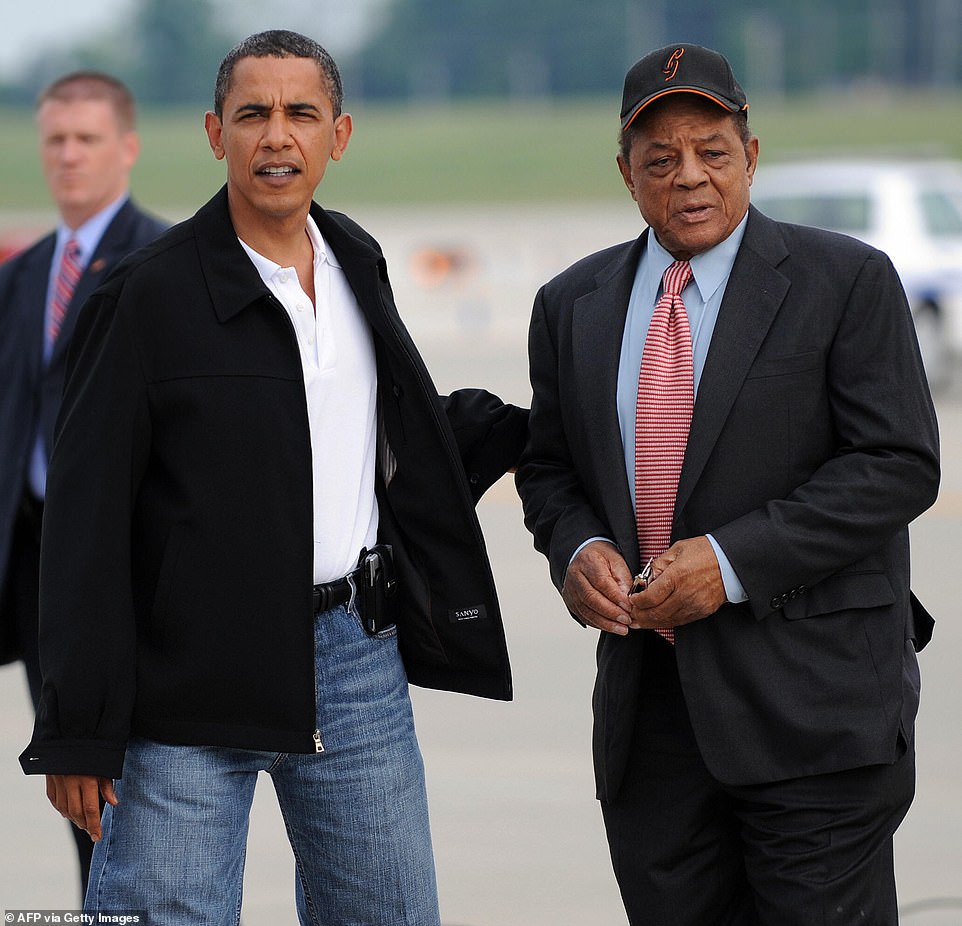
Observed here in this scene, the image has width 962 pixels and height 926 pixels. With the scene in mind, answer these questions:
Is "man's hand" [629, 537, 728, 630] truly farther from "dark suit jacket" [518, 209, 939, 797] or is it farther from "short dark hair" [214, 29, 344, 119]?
"short dark hair" [214, 29, 344, 119]

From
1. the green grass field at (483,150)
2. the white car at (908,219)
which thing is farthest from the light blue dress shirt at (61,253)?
the green grass field at (483,150)

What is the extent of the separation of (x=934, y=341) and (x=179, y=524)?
11.2 metres

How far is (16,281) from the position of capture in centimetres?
436

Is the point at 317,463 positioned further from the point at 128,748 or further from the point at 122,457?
the point at 128,748

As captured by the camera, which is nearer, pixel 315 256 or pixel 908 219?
pixel 315 256

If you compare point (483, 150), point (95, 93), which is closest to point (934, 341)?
point (95, 93)

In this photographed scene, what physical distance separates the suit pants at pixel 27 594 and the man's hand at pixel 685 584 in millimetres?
1825

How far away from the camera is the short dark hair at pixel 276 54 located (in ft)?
9.42

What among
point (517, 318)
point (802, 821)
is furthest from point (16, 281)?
point (517, 318)

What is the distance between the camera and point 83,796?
108 inches

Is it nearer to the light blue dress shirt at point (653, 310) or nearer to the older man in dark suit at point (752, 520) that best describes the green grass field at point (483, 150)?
the light blue dress shirt at point (653, 310)

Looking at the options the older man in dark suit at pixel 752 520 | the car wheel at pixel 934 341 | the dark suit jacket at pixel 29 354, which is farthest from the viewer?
the car wheel at pixel 934 341

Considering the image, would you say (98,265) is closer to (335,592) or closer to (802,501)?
(335,592)

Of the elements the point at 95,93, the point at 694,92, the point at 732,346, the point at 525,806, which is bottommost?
the point at 525,806
